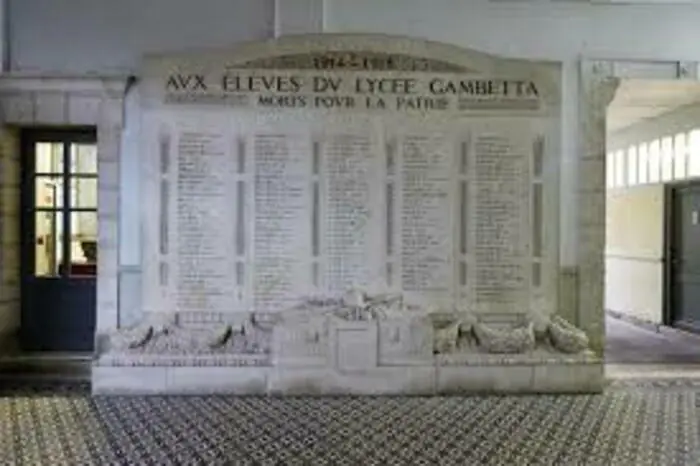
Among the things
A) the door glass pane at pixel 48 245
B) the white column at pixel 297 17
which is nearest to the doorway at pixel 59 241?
the door glass pane at pixel 48 245

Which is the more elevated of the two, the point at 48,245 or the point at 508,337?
the point at 48,245

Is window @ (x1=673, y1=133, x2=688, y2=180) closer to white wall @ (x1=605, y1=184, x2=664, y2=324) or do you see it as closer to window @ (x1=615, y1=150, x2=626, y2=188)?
white wall @ (x1=605, y1=184, x2=664, y2=324)

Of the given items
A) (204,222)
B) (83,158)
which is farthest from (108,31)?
(204,222)

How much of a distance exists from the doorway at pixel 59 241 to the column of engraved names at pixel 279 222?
58.8 inches

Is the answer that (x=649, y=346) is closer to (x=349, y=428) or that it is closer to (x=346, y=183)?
(x=346, y=183)

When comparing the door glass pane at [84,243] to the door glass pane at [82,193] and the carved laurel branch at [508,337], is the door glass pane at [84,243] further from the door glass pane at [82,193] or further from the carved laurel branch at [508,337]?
the carved laurel branch at [508,337]

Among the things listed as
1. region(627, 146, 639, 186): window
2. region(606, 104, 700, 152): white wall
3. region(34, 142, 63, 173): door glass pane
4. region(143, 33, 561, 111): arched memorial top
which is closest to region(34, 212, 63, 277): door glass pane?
region(34, 142, 63, 173): door glass pane

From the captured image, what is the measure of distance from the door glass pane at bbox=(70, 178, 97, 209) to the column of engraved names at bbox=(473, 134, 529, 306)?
10.4 feet

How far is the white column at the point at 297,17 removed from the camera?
24.0ft

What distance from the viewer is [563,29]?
760 centimetres

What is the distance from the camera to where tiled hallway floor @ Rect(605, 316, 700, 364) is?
8.70 metres

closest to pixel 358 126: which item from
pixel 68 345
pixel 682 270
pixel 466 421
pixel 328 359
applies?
pixel 328 359

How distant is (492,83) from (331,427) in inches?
123

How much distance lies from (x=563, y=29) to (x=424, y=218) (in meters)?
2.01
